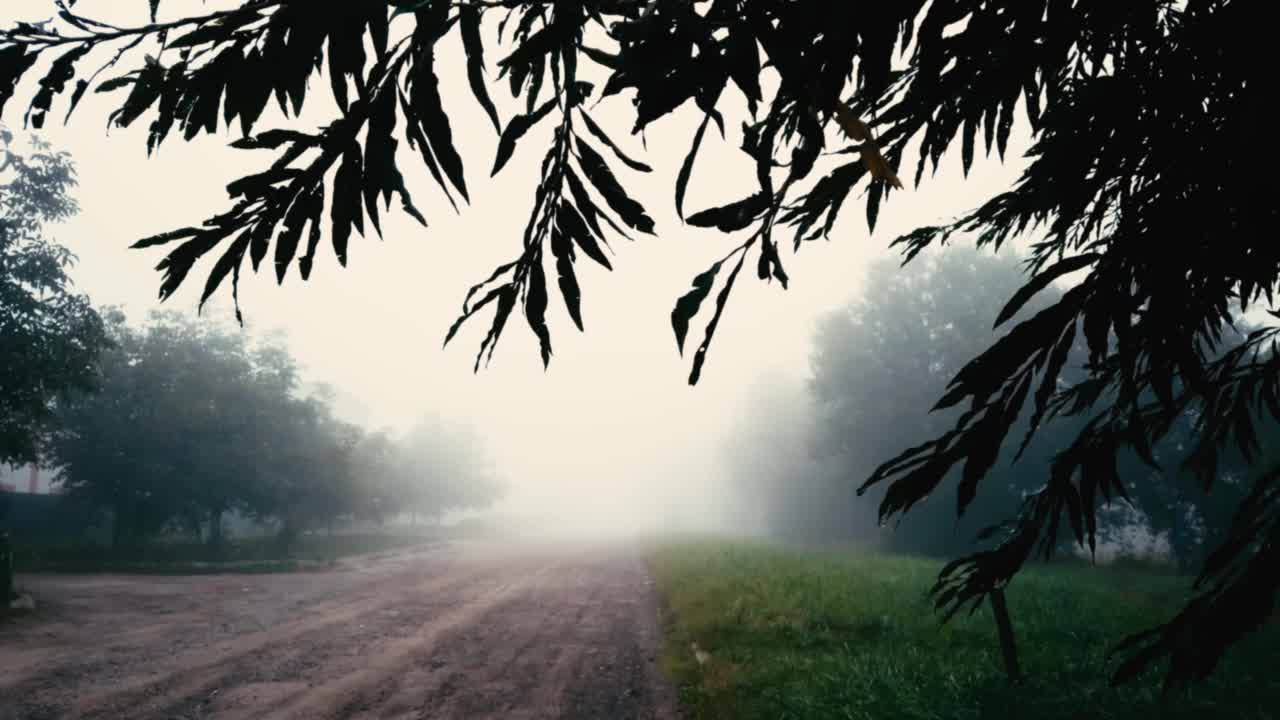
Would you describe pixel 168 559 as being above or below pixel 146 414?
below

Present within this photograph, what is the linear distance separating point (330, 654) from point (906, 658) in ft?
24.9

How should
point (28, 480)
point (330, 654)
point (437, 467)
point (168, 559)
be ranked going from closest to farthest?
point (330, 654) < point (168, 559) < point (28, 480) < point (437, 467)

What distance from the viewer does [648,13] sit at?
0.97m

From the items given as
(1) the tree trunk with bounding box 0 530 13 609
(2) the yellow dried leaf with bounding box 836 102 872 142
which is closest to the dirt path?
(1) the tree trunk with bounding box 0 530 13 609

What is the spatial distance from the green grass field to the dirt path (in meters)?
0.90

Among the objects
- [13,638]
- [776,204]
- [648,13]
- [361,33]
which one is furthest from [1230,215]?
[13,638]

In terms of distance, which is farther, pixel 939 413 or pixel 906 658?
pixel 939 413

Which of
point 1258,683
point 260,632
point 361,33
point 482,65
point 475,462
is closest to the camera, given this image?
point 361,33

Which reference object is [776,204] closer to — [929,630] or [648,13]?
[648,13]

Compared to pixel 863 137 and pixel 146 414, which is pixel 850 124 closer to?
pixel 863 137

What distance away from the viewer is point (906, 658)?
7297 millimetres

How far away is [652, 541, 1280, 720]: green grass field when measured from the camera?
578cm

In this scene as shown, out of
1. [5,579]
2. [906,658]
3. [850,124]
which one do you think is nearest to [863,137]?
[850,124]

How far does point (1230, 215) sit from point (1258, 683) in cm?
784
